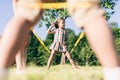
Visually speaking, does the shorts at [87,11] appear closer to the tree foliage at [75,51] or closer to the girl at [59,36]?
the girl at [59,36]

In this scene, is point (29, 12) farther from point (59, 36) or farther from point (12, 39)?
point (59, 36)

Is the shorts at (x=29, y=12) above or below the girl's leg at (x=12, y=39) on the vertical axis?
above

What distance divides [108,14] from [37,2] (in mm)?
24671

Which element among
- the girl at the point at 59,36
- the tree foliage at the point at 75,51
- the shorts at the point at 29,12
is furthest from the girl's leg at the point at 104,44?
the tree foliage at the point at 75,51

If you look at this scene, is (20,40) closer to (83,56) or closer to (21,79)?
(21,79)

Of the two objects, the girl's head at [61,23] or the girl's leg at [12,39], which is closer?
the girl's leg at [12,39]

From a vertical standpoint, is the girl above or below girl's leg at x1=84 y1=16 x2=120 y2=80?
above

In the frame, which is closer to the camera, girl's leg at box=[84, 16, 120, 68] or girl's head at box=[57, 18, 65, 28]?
girl's leg at box=[84, 16, 120, 68]

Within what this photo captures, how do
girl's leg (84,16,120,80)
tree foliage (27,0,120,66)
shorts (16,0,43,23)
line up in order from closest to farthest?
girl's leg (84,16,120,80), shorts (16,0,43,23), tree foliage (27,0,120,66)

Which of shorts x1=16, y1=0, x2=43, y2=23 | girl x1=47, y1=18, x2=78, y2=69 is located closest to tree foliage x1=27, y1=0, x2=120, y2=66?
girl x1=47, y1=18, x2=78, y2=69

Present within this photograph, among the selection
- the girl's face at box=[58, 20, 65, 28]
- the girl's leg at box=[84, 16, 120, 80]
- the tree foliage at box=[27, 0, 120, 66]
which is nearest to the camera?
the girl's leg at box=[84, 16, 120, 80]

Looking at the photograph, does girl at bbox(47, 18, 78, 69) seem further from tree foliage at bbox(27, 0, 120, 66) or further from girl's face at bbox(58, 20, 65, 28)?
tree foliage at bbox(27, 0, 120, 66)

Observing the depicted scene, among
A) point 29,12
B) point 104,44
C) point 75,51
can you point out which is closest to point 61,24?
point 29,12

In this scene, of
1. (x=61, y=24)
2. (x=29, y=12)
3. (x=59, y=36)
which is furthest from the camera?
(x=59, y=36)
